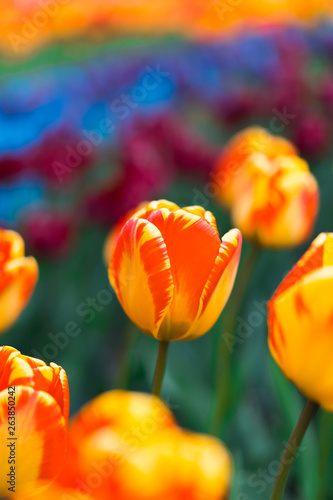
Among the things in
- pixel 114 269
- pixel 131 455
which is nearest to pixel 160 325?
pixel 114 269

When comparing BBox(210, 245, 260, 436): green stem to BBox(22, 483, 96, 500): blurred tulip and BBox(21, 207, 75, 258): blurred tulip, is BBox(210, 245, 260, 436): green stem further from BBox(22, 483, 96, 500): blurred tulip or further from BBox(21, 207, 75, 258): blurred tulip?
BBox(22, 483, 96, 500): blurred tulip

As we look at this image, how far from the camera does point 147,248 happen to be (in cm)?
43

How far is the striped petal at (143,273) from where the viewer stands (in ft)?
1.42

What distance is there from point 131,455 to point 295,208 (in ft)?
1.71

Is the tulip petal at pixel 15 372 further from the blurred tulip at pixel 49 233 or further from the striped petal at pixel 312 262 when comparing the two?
the blurred tulip at pixel 49 233

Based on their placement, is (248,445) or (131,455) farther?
(248,445)

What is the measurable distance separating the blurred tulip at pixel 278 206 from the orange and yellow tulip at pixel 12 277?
31cm

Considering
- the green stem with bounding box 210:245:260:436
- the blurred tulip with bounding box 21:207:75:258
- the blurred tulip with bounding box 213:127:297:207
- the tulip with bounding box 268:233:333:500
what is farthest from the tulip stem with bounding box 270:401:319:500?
the blurred tulip with bounding box 21:207:75:258

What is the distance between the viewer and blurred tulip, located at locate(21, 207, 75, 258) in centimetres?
104

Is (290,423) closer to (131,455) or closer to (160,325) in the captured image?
(160,325)

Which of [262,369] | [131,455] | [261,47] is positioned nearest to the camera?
[131,455]

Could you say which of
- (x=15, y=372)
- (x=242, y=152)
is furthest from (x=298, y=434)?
(x=242, y=152)

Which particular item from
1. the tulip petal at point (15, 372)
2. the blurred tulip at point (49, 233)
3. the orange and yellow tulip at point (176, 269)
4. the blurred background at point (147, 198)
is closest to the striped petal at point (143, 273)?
the orange and yellow tulip at point (176, 269)

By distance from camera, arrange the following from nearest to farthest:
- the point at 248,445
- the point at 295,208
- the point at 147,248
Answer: the point at 147,248
the point at 295,208
the point at 248,445
